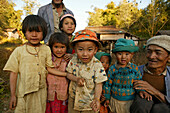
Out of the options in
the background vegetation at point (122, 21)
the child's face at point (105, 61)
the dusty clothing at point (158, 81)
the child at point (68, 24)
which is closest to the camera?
the dusty clothing at point (158, 81)

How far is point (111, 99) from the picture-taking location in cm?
192

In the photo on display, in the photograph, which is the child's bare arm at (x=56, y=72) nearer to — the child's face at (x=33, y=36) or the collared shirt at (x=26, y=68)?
the collared shirt at (x=26, y=68)

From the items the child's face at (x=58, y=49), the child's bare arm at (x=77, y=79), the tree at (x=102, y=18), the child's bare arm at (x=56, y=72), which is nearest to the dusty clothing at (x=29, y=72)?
the child's bare arm at (x=56, y=72)

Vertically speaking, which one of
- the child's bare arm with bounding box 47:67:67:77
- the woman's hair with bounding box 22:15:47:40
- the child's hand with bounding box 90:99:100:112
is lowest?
the child's hand with bounding box 90:99:100:112

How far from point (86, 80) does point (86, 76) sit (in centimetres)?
7

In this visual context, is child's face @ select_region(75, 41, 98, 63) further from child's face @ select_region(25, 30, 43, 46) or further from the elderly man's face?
the elderly man's face

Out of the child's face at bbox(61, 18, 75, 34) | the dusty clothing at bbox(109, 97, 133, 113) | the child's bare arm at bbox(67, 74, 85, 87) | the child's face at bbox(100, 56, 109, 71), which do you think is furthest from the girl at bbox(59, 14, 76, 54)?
the dusty clothing at bbox(109, 97, 133, 113)

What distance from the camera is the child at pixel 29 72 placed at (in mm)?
1565

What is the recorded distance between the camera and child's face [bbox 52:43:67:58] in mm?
1936

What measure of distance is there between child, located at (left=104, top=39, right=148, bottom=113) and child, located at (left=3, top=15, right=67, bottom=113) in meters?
1.17

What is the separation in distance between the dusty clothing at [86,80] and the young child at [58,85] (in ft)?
0.71

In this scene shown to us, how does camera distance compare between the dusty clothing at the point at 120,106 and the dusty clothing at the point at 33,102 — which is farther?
the dusty clothing at the point at 120,106

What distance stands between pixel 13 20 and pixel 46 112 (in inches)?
1244

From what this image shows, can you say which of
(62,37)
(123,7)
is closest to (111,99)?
(62,37)
